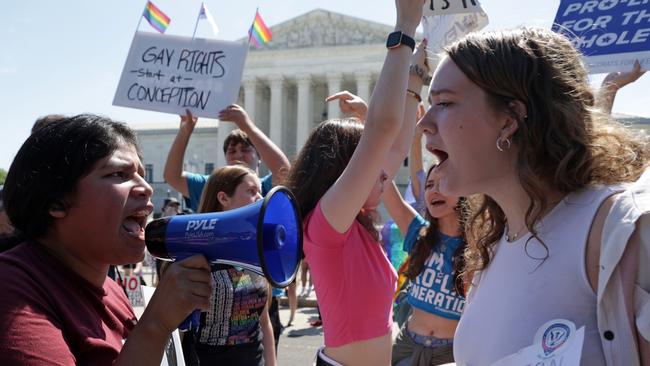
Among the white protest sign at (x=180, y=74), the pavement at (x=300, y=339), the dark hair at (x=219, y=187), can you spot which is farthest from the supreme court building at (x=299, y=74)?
the dark hair at (x=219, y=187)

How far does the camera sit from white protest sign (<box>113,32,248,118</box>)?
503cm

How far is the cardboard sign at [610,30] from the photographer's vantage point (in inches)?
157

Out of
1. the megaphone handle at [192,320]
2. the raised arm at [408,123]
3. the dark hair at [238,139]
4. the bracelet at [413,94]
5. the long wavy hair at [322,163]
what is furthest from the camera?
the dark hair at [238,139]

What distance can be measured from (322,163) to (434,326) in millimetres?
1265

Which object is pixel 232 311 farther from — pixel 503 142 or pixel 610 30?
pixel 610 30

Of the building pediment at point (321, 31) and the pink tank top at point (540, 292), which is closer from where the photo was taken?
the pink tank top at point (540, 292)

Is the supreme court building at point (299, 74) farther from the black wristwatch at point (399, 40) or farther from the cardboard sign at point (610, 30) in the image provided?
the black wristwatch at point (399, 40)

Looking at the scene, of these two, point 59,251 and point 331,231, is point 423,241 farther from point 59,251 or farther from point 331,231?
point 59,251

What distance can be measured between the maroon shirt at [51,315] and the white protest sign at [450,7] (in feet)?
11.4

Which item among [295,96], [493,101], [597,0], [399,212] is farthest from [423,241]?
[295,96]

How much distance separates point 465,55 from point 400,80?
0.56 meters

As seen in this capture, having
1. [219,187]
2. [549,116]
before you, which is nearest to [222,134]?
[219,187]

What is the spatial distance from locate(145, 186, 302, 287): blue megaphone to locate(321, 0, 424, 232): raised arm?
0.47 meters

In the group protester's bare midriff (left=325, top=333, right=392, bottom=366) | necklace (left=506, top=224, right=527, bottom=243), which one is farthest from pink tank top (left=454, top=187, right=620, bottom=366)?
protester's bare midriff (left=325, top=333, right=392, bottom=366)
